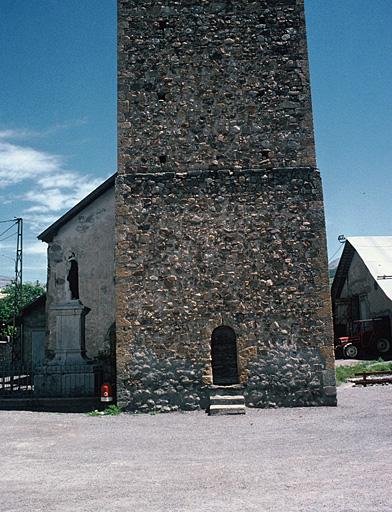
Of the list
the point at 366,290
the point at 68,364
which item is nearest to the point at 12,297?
the point at 366,290

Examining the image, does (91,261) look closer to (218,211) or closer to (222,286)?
(218,211)

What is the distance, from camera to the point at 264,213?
12.7m

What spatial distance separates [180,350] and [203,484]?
6089mm

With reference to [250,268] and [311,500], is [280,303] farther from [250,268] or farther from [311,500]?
[311,500]

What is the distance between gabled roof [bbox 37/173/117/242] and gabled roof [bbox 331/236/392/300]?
1498cm

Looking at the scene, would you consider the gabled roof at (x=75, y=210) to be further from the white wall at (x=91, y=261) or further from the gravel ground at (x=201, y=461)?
the gravel ground at (x=201, y=461)

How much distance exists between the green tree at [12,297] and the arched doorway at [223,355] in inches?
A: 961

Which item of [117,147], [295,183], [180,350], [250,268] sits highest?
[117,147]

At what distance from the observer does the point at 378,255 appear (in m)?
28.3

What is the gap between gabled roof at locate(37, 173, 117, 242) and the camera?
1652cm

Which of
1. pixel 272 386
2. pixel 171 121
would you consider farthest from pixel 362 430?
pixel 171 121

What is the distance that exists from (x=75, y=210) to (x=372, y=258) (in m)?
17.2

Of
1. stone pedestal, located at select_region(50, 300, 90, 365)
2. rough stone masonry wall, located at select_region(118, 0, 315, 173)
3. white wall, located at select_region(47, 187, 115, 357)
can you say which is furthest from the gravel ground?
rough stone masonry wall, located at select_region(118, 0, 315, 173)

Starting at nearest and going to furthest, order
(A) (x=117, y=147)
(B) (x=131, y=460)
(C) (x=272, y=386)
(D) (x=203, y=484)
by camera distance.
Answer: (D) (x=203, y=484), (B) (x=131, y=460), (C) (x=272, y=386), (A) (x=117, y=147)
